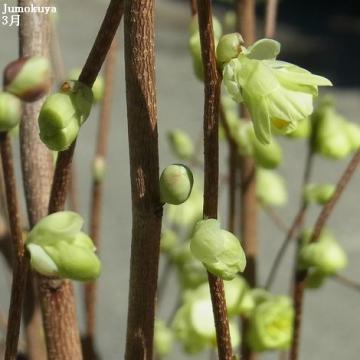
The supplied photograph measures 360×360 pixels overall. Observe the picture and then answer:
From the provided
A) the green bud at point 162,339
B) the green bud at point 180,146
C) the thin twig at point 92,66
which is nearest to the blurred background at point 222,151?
the green bud at point 180,146

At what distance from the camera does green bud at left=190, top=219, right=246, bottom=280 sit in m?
0.34

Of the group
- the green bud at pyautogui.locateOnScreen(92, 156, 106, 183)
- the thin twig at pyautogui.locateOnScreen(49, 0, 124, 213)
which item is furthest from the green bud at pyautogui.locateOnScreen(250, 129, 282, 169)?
the thin twig at pyautogui.locateOnScreen(49, 0, 124, 213)

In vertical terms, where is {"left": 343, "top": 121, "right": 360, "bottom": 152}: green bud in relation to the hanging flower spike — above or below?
below

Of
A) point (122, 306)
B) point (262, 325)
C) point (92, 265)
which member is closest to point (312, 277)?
point (262, 325)

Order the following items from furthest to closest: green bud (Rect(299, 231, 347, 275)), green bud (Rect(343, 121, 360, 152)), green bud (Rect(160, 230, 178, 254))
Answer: green bud (Rect(160, 230, 178, 254))
green bud (Rect(343, 121, 360, 152))
green bud (Rect(299, 231, 347, 275))

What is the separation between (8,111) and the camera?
36 cm

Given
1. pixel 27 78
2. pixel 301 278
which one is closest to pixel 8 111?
pixel 27 78

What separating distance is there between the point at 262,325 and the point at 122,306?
1364 millimetres

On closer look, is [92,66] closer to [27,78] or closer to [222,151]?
[27,78]

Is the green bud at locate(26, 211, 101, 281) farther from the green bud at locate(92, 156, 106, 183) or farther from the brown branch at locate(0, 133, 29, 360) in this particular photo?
the green bud at locate(92, 156, 106, 183)

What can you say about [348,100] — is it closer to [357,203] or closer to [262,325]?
[357,203]

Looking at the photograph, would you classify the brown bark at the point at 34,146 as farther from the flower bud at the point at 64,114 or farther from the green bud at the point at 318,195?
the green bud at the point at 318,195

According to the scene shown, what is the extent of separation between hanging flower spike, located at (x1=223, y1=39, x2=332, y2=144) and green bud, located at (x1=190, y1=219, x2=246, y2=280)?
0.14 feet

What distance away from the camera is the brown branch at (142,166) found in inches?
12.3
